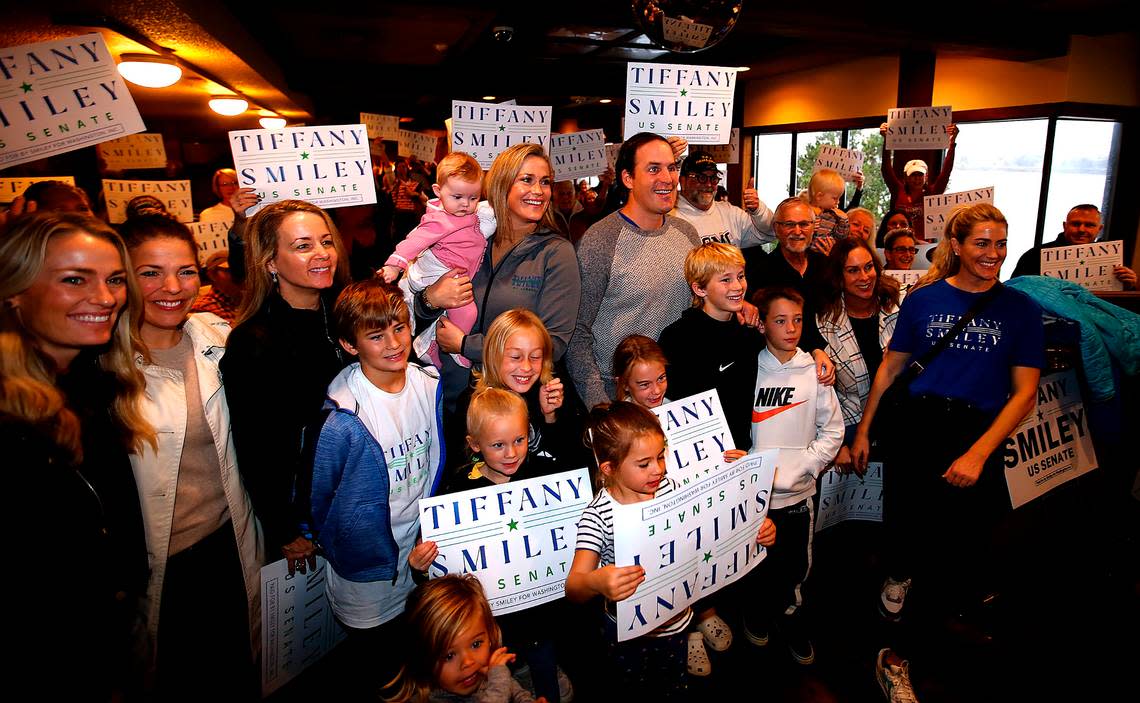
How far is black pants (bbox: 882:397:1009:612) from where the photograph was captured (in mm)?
2656

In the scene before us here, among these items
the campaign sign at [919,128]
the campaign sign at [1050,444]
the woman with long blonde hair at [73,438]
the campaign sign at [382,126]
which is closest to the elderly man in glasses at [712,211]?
the campaign sign at [1050,444]

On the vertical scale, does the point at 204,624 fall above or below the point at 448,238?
below

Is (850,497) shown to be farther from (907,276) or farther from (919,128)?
(919,128)

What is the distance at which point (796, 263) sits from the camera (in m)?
3.30

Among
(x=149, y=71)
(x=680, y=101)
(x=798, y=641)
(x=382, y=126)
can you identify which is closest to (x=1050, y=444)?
(x=798, y=641)

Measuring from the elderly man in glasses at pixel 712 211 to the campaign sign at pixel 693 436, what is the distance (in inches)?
54.1

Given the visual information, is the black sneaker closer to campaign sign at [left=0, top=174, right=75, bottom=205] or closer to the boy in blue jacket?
the boy in blue jacket

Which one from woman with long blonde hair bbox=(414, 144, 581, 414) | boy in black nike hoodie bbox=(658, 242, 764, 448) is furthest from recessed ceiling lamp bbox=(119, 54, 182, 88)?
boy in black nike hoodie bbox=(658, 242, 764, 448)

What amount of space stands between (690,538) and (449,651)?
77 cm

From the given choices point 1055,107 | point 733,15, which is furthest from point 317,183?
point 1055,107

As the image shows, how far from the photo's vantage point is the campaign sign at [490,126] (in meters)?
3.29

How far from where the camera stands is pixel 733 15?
2.41 m

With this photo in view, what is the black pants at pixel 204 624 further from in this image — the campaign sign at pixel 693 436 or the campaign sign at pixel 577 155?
the campaign sign at pixel 577 155

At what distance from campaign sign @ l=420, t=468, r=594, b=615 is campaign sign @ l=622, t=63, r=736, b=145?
1.77 m
